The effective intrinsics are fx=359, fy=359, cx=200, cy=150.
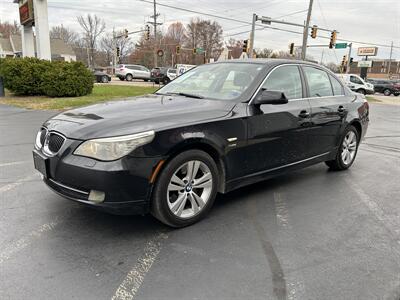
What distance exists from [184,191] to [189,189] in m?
0.06

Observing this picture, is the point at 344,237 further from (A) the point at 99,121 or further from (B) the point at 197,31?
(B) the point at 197,31

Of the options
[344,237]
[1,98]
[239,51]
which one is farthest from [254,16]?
[239,51]

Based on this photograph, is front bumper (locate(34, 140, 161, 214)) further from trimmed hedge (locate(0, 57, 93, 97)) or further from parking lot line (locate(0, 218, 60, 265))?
trimmed hedge (locate(0, 57, 93, 97))

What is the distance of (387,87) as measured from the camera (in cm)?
3847

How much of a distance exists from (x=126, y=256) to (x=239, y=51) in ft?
277

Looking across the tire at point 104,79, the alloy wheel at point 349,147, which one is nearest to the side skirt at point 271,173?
the alloy wheel at point 349,147

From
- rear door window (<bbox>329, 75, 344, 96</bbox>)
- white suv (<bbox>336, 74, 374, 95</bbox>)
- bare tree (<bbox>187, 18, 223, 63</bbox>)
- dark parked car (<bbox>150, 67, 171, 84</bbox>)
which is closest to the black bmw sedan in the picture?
rear door window (<bbox>329, 75, 344, 96</bbox>)

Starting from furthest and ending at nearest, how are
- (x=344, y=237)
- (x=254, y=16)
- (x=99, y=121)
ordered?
(x=254, y=16) < (x=344, y=237) < (x=99, y=121)

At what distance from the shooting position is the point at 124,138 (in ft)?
10.1

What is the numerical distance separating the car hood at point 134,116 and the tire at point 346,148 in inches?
101

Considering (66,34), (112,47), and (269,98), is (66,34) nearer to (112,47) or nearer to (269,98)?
(112,47)

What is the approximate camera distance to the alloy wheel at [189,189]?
344cm

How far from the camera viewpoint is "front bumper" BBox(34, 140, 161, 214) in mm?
3029

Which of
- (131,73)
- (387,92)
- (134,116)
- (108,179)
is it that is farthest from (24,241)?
(387,92)
